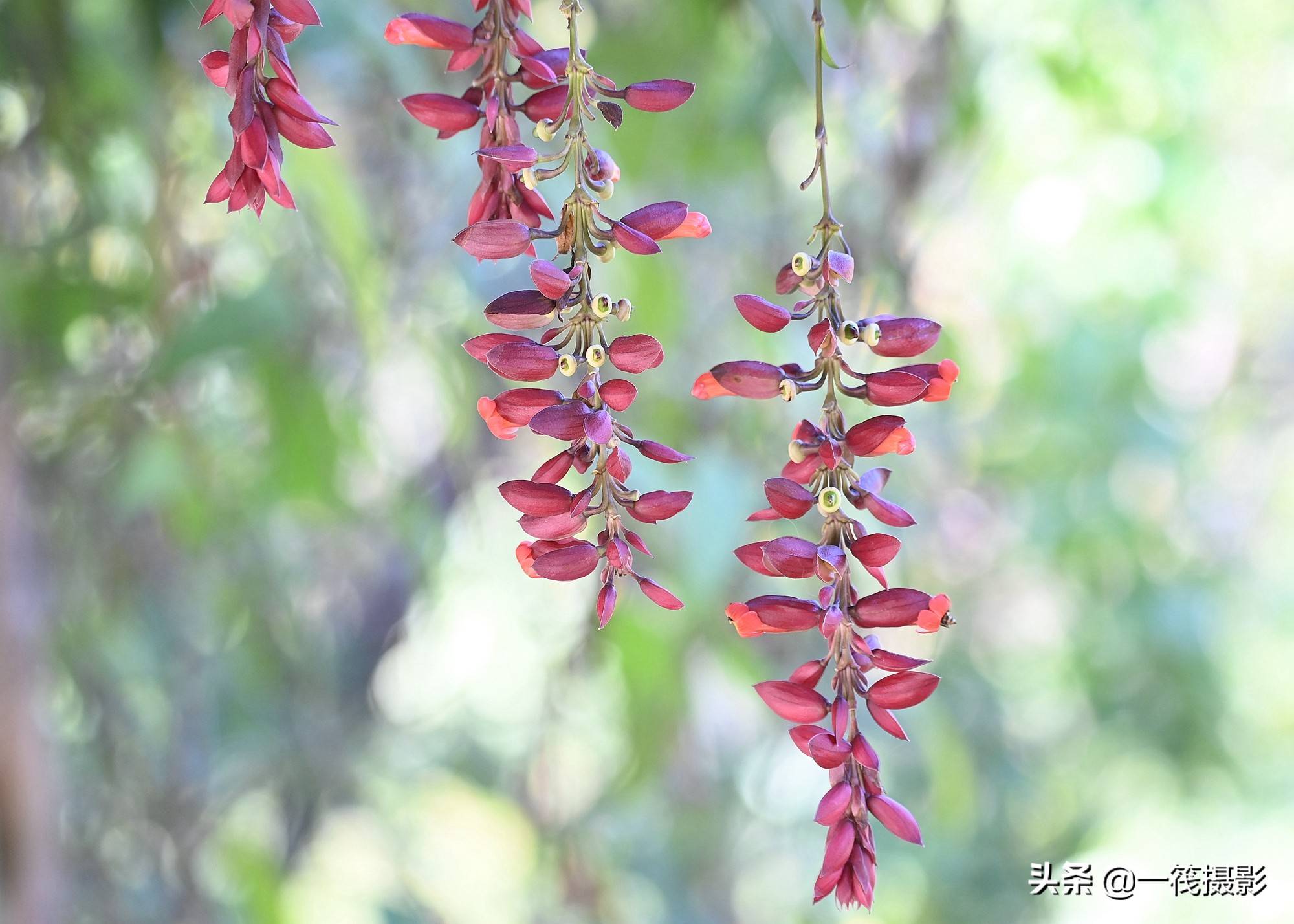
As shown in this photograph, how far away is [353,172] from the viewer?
63.3 inches

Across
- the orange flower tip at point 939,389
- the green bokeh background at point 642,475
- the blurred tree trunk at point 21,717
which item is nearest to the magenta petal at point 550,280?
the orange flower tip at point 939,389

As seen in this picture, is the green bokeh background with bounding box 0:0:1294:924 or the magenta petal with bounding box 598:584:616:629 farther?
the green bokeh background with bounding box 0:0:1294:924

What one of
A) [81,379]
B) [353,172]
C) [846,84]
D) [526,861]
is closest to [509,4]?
[846,84]

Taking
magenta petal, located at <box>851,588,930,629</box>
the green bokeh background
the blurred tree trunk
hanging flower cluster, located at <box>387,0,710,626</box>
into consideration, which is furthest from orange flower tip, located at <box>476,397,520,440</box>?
the blurred tree trunk

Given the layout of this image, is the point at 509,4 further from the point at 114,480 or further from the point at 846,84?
the point at 114,480

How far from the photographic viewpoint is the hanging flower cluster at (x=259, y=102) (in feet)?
0.88

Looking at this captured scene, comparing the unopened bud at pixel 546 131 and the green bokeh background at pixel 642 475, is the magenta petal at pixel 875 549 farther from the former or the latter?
the green bokeh background at pixel 642 475

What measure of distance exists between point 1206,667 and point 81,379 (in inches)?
74.5

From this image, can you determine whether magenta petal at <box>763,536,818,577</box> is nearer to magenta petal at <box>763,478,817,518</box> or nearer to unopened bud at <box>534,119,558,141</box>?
magenta petal at <box>763,478,817,518</box>

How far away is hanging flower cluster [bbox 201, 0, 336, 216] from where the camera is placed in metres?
0.27

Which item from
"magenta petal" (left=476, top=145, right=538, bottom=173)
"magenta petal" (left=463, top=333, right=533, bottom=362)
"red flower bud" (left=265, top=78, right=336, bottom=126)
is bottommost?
"magenta petal" (left=463, top=333, right=533, bottom=362)

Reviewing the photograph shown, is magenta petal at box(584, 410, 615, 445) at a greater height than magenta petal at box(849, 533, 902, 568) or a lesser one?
greater

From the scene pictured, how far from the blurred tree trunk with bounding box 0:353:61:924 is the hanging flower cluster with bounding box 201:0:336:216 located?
30.6 inches

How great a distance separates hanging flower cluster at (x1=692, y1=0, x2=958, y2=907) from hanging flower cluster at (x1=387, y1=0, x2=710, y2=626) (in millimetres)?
30
